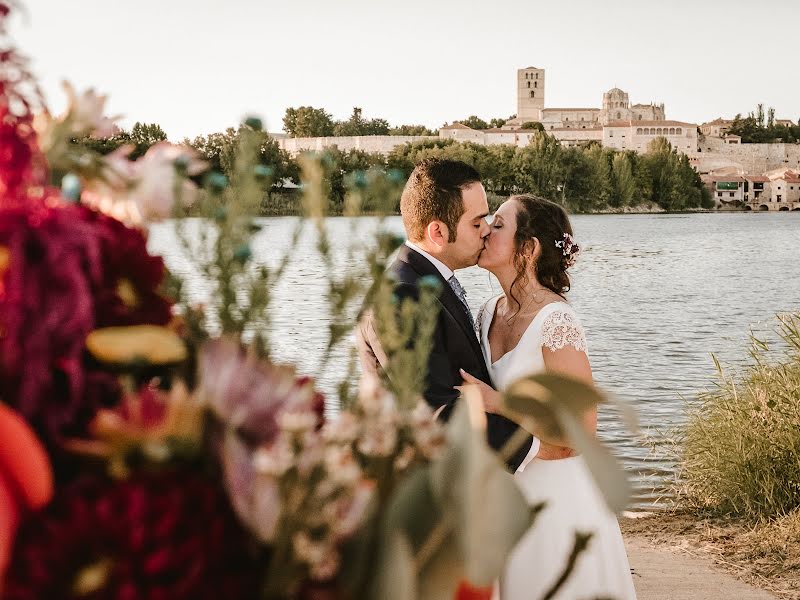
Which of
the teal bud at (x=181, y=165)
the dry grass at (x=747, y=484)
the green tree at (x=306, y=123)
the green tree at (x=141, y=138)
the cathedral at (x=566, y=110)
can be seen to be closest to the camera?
the teal bud at (x=181, y=165)

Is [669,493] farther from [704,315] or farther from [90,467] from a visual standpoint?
[704,315]

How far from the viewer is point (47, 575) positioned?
543 mm

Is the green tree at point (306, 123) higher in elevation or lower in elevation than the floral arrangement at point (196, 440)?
higher

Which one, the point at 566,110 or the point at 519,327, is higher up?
the point at 566,110

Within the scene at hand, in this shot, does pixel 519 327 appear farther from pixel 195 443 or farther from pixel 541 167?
pixel 541 167

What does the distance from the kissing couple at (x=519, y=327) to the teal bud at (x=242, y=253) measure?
245 centimetres

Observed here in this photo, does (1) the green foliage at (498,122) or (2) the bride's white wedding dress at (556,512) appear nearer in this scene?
(2) the bride's white wedding dress at (556,512)

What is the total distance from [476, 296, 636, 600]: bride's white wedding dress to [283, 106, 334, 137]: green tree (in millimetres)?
112054

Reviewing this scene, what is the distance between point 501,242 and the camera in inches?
167

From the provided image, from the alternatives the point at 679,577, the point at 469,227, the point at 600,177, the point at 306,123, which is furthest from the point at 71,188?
the point at 306,123

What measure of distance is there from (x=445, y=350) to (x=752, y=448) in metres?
4.34

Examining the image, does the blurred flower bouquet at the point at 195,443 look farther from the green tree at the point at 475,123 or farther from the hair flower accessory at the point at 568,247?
the green tree at the point at 475,123

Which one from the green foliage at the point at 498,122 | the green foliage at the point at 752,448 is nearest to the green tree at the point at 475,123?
the green foliage at the point at 498,122

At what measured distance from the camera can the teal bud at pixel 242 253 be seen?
0.70 metres
